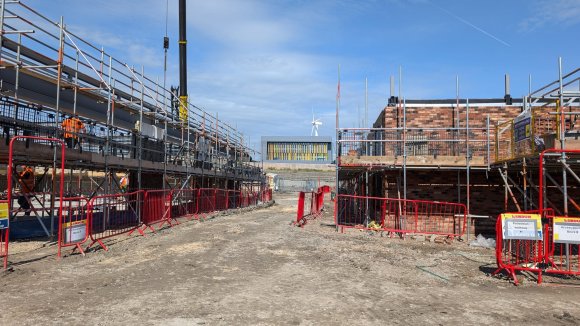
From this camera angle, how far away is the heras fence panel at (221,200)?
71.7ft

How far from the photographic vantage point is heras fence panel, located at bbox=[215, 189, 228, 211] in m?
21.9

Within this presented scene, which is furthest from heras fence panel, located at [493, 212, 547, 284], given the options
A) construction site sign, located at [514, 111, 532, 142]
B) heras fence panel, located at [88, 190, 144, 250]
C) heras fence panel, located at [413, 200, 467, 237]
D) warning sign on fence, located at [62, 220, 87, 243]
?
heras fence panel, located at [88, 190, 144, 250]

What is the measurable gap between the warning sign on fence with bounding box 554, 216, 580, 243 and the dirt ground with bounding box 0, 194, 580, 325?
794 millimetres

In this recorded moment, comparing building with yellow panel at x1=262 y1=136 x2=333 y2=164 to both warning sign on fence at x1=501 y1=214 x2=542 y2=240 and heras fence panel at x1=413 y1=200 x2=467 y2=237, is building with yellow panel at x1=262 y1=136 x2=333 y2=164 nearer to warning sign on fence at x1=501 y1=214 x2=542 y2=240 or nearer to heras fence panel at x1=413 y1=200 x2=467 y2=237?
heras fence panel at x1=413 y1=200 x2=467 y2=237

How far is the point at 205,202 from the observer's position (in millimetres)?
20016

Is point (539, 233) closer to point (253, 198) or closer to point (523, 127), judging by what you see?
point (523, 127)

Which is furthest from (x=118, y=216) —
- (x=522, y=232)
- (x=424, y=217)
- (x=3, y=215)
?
(x=522, y=232)

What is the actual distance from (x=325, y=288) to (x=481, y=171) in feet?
29.1

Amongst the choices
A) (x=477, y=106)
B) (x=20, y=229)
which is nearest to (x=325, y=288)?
(x=20, y=229)

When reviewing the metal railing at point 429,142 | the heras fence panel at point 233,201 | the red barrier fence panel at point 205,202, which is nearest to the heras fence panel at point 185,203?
the red barrier fence panel at point 205,202

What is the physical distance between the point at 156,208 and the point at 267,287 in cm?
779

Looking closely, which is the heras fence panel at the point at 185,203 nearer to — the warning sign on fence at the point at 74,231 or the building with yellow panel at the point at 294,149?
the warning sign on fence at the point at 74,231

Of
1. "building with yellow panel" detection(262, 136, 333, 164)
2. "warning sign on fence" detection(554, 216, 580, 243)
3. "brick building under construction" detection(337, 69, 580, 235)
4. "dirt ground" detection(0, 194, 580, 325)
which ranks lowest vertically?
"dirt ground" detection(0, 194, 580, 325)

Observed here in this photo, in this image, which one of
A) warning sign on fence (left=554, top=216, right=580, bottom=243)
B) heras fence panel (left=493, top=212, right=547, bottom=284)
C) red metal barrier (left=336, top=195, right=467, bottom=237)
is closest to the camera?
warning sign on fence (left=554, top=216, right=580, bottom=243)
